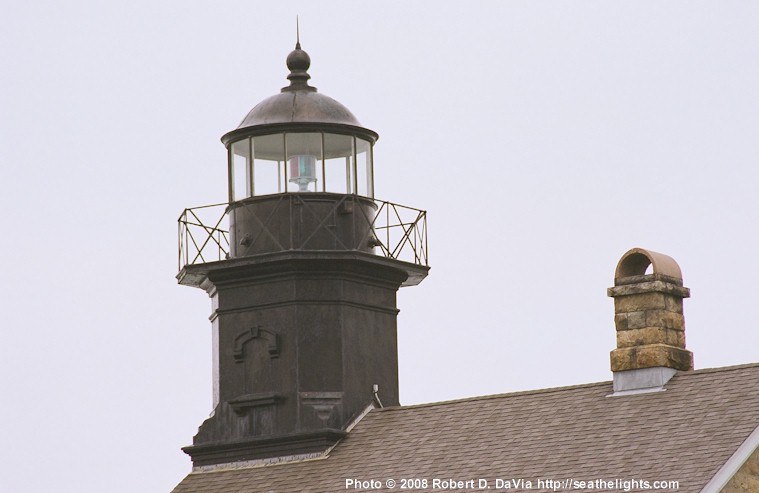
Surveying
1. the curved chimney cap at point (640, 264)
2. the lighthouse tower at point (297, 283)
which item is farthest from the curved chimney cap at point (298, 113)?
the curved chimney cap at point (640, 264)

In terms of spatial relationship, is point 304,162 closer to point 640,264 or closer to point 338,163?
point 338,163

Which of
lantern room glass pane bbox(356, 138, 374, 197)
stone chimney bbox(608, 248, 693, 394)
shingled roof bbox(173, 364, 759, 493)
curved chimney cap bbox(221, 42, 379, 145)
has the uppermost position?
curved chimney cap bbox(221, 42, 379, 145)

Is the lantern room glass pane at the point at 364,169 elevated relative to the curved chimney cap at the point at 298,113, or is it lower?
lower

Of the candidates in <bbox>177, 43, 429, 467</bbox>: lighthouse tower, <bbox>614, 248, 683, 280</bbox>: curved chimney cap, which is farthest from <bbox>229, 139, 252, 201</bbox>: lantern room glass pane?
<bbox>614, 248, 683, 280</bbox>: curved chimney cap

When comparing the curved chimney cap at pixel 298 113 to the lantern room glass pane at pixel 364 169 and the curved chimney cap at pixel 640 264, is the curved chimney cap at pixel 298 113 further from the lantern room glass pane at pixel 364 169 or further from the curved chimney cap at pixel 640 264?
the curved chimney cap at pixel 640 264

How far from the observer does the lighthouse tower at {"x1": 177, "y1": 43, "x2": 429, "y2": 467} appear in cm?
2848

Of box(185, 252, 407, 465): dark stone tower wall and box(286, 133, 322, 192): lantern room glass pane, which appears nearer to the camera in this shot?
box(185, 252, 407, 465): dark stone tower wall

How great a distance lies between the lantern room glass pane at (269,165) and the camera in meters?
29.2

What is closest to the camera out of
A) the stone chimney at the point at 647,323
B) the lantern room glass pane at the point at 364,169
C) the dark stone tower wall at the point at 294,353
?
the stone chimney at the point at 647,323

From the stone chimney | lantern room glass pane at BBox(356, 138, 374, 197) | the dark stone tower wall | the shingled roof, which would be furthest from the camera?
lantern room glass pane at BBox(356, 138, 374, 197)

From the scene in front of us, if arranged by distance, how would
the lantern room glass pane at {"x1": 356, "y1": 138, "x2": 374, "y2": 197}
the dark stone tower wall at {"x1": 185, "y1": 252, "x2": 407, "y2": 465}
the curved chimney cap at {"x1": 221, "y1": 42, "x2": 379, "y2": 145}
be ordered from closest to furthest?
the dark stone tower wall at {"x1": 185, "y1": 252, "x2": 407, "y2": 465}, the curved chimney cap at {"x1": 221, "y1": 42, "x2": 379, "y2": 145}, the lantern room glass pane at {"x1": 356, "y1": 138, "x2": 374, "y2": 197}

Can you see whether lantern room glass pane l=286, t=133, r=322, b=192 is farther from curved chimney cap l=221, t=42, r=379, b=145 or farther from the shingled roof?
the shingled roof

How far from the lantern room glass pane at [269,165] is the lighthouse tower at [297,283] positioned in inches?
0.6

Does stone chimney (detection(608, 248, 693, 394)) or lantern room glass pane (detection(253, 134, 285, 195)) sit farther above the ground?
lantern room glass pane (detection(253, 134, 285, 195))
